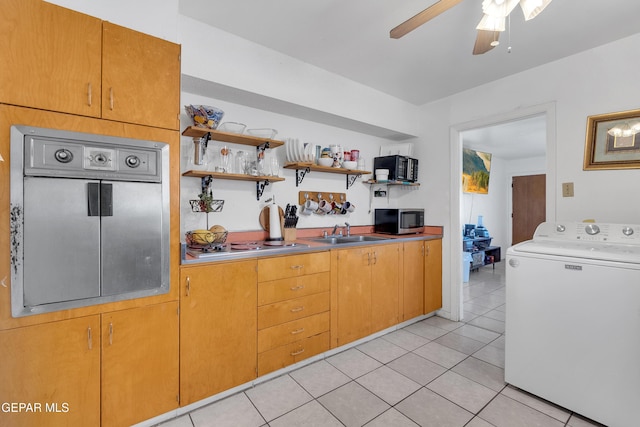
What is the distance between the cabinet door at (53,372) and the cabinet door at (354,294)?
1647 millimetres

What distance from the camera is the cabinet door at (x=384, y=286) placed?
2.67m

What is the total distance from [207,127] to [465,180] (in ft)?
17.2

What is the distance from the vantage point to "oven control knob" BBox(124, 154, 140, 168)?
1.51m

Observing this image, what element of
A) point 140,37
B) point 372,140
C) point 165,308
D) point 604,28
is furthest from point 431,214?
point 140,37

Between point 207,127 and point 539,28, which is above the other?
point 539,28

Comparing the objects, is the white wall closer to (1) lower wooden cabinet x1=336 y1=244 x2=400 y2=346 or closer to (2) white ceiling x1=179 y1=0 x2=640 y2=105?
(2) white ceiling x1=179 y1=0 x2=640 y2=105

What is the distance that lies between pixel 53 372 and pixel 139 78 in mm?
1523

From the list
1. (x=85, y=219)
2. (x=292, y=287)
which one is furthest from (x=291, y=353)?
(x=85, y=219)

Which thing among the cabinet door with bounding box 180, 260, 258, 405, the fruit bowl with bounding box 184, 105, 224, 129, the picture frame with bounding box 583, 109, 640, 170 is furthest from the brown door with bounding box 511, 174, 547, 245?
the fruit bowl with bounding box 184, 105, 224, 129

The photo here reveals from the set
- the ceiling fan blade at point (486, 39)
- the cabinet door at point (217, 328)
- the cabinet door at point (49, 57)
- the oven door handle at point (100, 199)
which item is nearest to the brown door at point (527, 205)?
the ceiling fan blade at point (486, 39)

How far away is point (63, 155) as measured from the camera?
1.36 metres

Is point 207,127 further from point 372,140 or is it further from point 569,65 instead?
→ point 569,65

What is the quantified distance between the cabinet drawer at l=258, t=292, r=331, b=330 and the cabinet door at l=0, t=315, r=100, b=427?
3.00ft

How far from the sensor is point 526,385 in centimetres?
192
